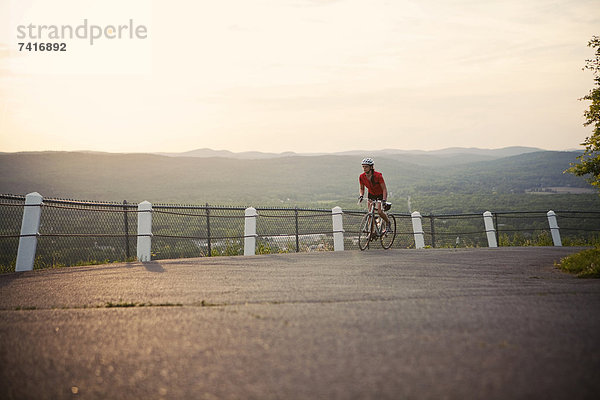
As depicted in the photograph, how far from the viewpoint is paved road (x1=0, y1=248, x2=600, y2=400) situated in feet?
13.1

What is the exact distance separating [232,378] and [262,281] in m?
5.00

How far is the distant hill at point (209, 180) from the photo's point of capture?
131375mm

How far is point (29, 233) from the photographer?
11562 millimetres

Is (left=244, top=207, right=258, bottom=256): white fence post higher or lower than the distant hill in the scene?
lower

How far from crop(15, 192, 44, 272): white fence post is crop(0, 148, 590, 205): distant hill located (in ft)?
348

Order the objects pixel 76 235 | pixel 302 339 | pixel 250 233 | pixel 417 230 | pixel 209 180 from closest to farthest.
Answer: pixel 302 339 < pixel 76 235 < pixel 250 233 < pixel 417 230 < pixel 209 180

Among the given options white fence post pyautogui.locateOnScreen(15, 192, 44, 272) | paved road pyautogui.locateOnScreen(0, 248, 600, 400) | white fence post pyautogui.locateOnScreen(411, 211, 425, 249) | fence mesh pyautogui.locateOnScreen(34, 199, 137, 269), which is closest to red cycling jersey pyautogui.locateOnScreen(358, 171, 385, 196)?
white fence post pyautogui.locateOnScreen(411, 211, 425, 249)

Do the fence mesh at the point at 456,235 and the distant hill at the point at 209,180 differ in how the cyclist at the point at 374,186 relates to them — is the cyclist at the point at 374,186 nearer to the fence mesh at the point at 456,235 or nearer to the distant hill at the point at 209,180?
the fence mesh at the point at 456,235

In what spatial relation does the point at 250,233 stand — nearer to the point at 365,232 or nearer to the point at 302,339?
the point at 365,232

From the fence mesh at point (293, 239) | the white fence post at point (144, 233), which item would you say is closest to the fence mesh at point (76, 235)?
the white fence post at point (144, 233)

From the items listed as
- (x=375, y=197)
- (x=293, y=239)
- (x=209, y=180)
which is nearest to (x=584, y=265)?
(x=375, y=197)

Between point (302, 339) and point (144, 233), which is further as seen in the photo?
point (144, 233)

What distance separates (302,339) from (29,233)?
8511mm

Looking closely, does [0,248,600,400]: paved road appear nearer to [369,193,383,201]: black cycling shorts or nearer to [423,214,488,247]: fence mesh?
[369,193,383,201]: black cycling shorts
